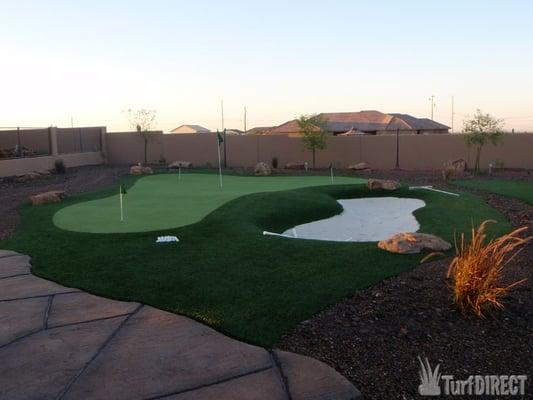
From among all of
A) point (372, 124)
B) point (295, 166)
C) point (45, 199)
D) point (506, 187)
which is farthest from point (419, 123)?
point (45, 199)

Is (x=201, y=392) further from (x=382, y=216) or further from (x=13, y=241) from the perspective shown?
(x=382, y=216)

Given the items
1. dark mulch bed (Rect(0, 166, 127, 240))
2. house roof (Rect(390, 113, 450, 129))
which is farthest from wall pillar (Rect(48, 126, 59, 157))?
house roof (Rect(390, 113, 450, 129))

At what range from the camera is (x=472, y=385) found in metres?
3.54

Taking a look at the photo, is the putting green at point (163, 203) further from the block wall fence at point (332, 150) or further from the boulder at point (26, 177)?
the block wall fence at point (332, 150)

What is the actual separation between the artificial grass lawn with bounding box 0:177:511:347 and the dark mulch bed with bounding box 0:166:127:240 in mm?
1212

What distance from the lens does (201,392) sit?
11.1 feet

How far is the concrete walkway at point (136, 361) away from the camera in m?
3.42

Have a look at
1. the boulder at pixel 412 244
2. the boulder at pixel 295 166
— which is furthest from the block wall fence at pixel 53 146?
the boulder at pixel 412 244

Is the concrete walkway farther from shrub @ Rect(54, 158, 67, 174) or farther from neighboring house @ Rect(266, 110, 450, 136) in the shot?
neighboring house @ Rect(266, 110, 450, 136)

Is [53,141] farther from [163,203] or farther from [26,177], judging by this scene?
[163,203]

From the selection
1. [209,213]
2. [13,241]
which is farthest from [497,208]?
[13,241]

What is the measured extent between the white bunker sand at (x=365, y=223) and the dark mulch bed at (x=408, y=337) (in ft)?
13.8

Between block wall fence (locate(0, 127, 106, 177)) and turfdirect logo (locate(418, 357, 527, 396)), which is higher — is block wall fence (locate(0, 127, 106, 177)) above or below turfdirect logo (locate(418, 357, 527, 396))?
above

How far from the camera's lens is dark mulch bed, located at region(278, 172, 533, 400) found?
12.2 feet
